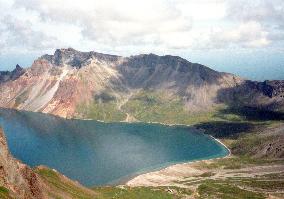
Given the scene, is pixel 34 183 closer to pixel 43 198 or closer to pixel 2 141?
pixel 43 198

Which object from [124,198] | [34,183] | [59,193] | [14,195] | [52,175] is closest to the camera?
[14,195]

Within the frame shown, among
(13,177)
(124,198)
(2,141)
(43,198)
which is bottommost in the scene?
(124,198)

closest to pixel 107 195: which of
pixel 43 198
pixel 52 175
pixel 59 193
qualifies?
pixel 52 175

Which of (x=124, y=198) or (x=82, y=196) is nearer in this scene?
(x=82, y=196)

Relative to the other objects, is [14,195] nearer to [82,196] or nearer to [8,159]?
[8,159]

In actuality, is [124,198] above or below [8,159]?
below

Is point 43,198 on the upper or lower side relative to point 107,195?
upper

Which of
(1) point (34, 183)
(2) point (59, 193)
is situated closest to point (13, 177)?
(1) point (34, 183)

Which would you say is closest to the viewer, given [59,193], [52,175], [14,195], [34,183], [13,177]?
[14,195]

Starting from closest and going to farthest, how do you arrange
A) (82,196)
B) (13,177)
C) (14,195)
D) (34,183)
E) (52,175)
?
(14,195) < (13,177) < (34,183) < (82,196) < (52,175)
